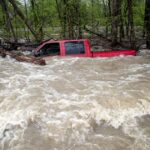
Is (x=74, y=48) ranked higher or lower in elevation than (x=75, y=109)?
higher

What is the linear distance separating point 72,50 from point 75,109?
480 cm

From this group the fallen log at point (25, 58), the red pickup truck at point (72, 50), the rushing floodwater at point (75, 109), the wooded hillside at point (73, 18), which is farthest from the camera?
the wooded hillside at point (73, 18)

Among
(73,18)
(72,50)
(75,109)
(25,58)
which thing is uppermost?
(73,18)

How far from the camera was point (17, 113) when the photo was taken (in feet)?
20.3

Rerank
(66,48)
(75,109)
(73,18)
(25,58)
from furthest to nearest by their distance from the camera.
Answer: (73,18)
(25,58)
(66,48)
(75,109)

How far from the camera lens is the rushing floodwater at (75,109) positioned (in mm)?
5195

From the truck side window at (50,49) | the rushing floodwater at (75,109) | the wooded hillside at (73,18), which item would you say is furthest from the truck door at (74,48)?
Answer: the wooded hillside at (73,18)

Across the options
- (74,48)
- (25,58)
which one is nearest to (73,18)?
(74,48)

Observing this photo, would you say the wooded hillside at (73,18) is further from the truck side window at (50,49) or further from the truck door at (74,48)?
the truck side window at (50,49)

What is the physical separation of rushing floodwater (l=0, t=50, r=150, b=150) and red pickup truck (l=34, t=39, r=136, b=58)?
48.7 inches

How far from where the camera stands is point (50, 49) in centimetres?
1083

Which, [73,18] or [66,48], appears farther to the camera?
[73,18]

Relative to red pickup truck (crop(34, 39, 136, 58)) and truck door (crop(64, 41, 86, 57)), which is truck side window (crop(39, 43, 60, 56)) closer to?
red pickup truck (crop(34, 39, 136, 58))

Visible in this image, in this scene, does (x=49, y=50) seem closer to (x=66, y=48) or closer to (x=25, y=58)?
(x=66, y=48)
